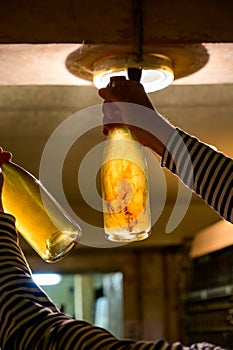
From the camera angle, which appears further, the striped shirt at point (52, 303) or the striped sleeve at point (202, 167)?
the striped sleeve at point (202, 167)

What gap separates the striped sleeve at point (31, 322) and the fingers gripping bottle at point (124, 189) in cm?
15

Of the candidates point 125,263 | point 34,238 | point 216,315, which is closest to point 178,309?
point 125,263

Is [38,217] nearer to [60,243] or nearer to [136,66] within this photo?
[60,243]

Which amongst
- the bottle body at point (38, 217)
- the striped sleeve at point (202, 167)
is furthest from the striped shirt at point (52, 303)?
the bottle body at point (38, 217)

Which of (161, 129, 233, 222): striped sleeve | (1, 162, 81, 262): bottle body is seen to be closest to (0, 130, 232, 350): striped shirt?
(161, 129, 233, 222): striped sleeve

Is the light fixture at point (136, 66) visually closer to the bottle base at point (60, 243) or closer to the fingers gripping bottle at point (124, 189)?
the fingers gripping bottle at point (124, 189)

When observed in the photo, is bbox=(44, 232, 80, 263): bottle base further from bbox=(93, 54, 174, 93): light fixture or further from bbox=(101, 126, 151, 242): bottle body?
bbox=(93, 54, 174, 93): light fixture

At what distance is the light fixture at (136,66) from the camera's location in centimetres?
98

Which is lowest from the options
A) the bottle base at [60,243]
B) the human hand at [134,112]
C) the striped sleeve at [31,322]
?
the striped sleeve at [31,322]

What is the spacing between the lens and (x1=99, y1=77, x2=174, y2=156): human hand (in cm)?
91

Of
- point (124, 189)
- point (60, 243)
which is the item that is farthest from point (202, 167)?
point (60, 243)

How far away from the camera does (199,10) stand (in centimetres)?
100

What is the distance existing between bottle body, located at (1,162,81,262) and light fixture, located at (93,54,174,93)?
193 mm

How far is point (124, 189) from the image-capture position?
92 centimetres
